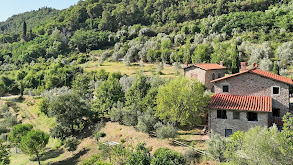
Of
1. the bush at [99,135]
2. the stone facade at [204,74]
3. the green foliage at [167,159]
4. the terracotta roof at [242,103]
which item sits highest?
the stone facade at [204,74]

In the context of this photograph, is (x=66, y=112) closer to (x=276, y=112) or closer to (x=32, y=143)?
(x=32, y=143)

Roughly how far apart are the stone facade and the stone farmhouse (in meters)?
10.4

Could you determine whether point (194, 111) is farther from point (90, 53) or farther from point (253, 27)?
point (90, 53)

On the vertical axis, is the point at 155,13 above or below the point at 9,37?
above

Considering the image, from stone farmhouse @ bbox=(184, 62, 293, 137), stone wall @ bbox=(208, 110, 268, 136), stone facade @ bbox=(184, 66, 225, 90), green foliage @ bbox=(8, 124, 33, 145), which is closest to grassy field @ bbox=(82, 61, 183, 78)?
stone facade @ bbox=(184, 66, 225, 90)

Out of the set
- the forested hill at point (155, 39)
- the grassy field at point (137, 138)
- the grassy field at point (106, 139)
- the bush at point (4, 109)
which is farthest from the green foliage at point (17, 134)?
the forested hill at point (155, 39)

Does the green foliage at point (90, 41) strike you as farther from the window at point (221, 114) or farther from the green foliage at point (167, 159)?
the green foliage at point (167, 159)

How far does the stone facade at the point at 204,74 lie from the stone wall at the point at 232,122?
44.5ft

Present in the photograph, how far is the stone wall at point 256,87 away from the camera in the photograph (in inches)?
936

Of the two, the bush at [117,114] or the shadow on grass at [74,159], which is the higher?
the bush at [117,114]

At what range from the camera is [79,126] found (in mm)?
35406

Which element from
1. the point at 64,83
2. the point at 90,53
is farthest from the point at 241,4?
the point at 64,83

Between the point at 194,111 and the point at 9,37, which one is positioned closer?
the point at 194,111

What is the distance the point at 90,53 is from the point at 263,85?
75.6m
